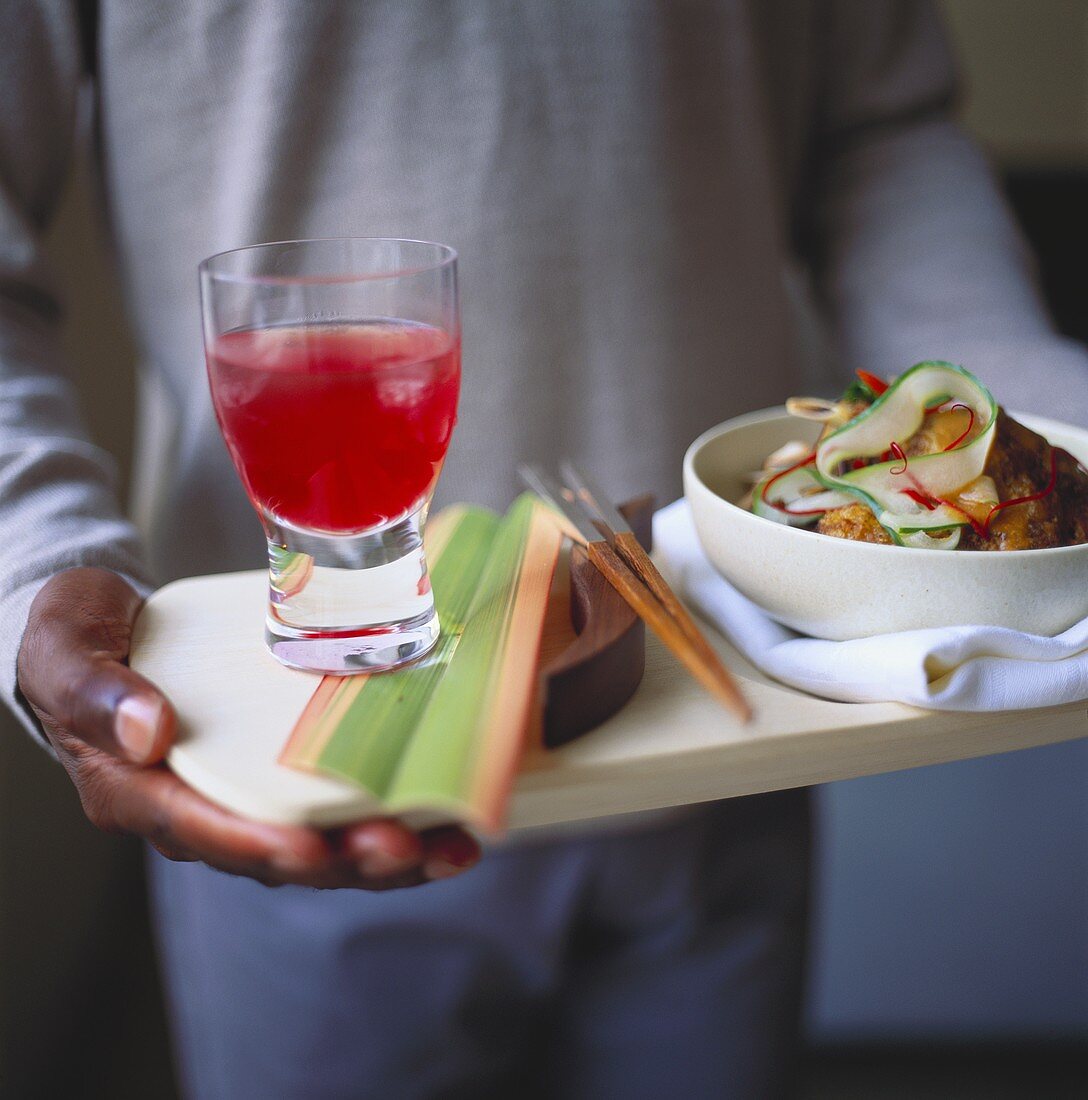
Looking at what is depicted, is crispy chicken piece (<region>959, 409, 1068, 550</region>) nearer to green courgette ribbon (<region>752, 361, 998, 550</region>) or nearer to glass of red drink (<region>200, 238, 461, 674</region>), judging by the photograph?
green courgette ribbon (<region>752, 361, 998, 550</region>)

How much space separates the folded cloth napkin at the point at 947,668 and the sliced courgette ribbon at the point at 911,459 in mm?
69

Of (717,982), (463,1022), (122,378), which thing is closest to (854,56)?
(717,982)

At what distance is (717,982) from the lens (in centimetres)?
106

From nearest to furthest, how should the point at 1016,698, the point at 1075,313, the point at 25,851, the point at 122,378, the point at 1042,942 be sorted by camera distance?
the point at 1016,698
the point at 25,851
the point at 1042,942
the point at 122,378
the point at 1075,313

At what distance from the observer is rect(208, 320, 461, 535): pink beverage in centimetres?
57

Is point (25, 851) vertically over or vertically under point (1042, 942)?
over

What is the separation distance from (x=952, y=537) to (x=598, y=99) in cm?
58

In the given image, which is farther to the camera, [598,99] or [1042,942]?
[1042,942]

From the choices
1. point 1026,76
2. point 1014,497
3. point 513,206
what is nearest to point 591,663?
point 1014,497

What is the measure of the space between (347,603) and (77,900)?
1.52m

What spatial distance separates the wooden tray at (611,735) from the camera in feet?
1.64

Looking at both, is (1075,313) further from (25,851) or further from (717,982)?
(25,851)

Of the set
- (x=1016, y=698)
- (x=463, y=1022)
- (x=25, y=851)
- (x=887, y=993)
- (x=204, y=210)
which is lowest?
(x=887, y=993)

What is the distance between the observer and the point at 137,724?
52cm
